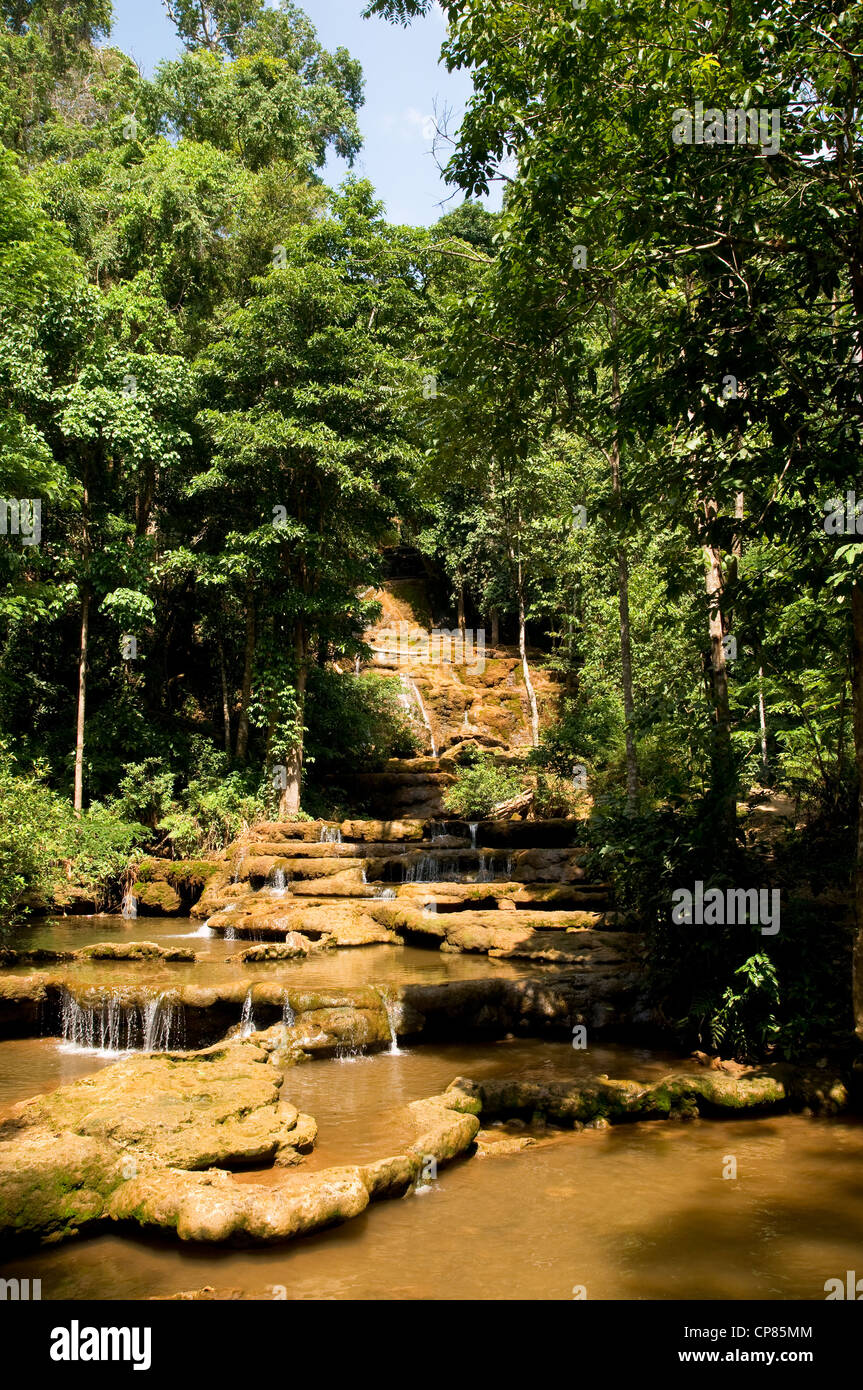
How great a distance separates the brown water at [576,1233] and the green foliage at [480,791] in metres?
14.5

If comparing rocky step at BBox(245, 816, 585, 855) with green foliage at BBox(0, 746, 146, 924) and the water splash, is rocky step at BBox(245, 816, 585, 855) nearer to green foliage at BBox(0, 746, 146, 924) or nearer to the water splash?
the water splash

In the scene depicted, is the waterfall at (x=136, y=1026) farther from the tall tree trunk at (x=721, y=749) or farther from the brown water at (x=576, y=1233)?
the tall tree trunk at (x=721, y=749)

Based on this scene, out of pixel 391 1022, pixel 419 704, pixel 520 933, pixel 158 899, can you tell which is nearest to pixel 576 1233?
pixel 391 1022

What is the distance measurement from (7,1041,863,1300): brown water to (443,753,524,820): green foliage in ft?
47.7

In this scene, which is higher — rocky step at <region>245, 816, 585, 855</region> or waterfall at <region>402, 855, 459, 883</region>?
rocky step at <region>245, 816, 585, 855</region>

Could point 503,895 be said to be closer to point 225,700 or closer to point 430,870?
point 430,870

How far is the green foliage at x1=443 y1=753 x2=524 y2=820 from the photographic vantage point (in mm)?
20906

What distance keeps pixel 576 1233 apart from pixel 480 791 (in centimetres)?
1623

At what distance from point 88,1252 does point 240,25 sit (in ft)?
151

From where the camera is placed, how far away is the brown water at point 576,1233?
13.8 ft

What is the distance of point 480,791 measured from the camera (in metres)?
20.9

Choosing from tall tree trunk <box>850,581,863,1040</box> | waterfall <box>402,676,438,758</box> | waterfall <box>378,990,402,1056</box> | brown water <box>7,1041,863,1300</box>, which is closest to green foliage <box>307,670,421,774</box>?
waterfall <box>402,676,438,758</box>

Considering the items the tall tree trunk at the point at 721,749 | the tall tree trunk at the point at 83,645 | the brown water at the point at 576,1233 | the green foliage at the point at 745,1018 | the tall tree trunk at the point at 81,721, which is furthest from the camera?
the tall tree trunk at the point at 83,645

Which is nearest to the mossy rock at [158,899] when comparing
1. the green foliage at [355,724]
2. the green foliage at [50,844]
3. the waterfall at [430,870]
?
the green foliage at [50,844]
